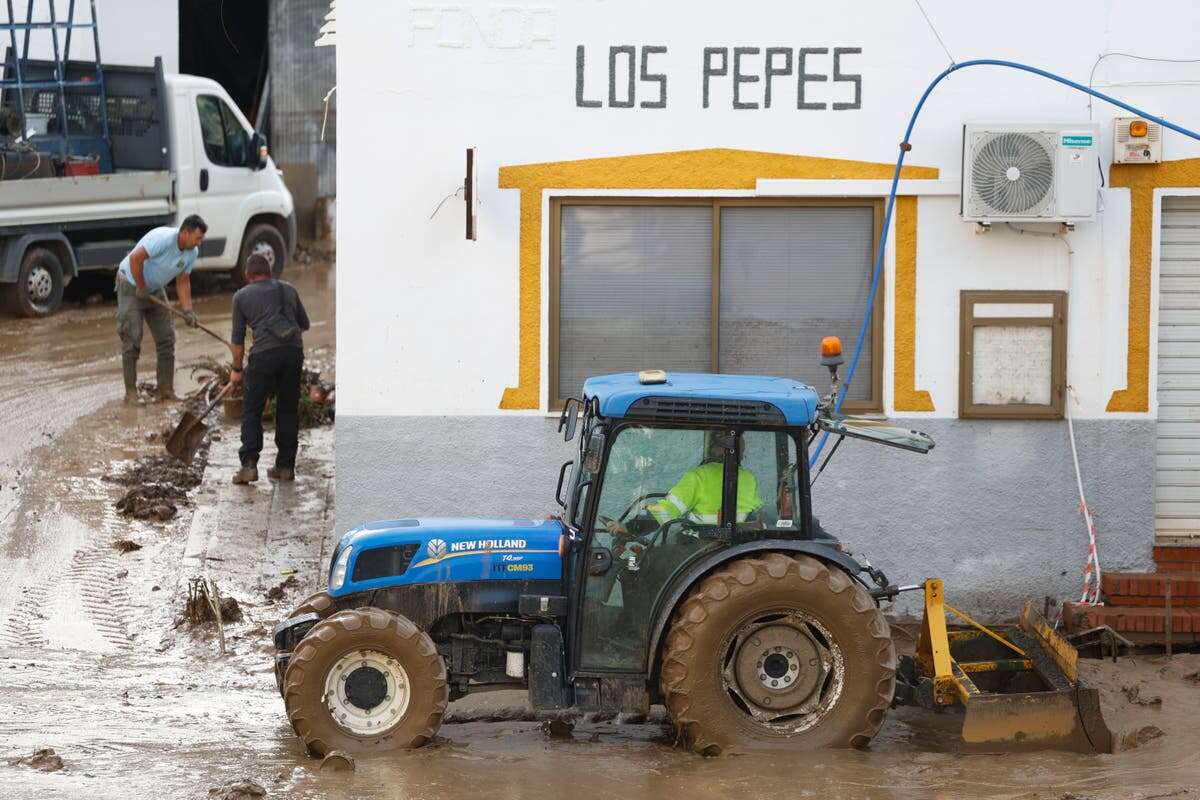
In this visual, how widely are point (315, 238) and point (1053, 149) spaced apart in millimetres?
16817

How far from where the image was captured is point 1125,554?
32.9 feet

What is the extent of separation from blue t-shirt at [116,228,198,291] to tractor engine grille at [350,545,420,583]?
25.0 feet

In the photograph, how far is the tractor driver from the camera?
7.25 meters

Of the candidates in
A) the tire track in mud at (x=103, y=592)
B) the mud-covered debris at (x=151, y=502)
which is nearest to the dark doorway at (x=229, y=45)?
the mud-covered debris at (x=151, y=502)

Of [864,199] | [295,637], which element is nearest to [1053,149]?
[864,199]

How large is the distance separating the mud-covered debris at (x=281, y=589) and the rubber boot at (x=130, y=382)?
481 cm

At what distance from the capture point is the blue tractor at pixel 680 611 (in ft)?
23.5

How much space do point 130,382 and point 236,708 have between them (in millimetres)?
7038

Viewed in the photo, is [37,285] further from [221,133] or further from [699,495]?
[699,495]

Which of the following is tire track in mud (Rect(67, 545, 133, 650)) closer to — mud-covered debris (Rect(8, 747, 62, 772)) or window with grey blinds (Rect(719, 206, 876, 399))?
mud-covered debris (Rect(8, 747, 62, 772))

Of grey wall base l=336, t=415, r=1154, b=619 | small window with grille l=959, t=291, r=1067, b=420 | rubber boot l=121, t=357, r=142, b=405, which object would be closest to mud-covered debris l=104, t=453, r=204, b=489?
rubber boot l=121, t=357, r=142, b=405

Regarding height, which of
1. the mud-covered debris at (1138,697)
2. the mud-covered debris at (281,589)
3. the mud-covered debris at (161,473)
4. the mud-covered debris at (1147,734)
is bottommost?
the mud-covered debris at (1147,734)

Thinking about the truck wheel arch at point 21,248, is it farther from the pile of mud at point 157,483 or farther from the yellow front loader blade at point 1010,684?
the yellow front loader blade at point 1010,684

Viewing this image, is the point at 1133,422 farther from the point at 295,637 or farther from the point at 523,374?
the point at 295,637
